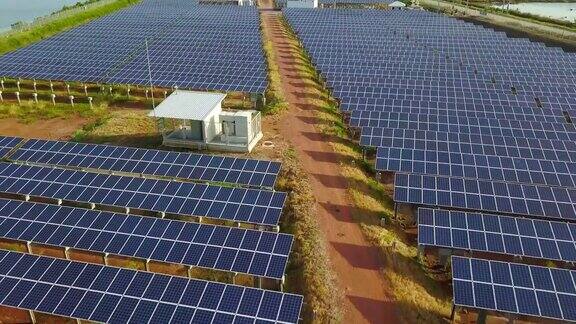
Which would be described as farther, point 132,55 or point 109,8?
point 109,8

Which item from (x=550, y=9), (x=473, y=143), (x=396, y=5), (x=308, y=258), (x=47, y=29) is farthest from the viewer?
(x=550, y=9)

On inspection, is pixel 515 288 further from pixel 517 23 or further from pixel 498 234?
pixel 517 23

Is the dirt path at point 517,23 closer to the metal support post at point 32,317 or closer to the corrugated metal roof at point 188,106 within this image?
the corrugated metal roof at point 188,106

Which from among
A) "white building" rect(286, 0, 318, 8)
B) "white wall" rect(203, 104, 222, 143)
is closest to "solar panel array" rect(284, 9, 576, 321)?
"white wall" rect(203, 104, 222, 143)

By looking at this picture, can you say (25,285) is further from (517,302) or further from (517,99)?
(517,99)

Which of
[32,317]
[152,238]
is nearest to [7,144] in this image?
[152,238]

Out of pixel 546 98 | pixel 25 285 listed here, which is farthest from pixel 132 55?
pixel 546 98

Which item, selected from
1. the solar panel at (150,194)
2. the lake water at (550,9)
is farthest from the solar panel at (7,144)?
the lake water at (550,9)
